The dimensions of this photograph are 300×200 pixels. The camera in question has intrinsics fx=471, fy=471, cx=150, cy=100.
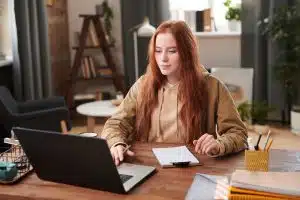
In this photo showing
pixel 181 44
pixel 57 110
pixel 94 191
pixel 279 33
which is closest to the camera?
pixel 94 191

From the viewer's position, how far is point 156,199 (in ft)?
4.09

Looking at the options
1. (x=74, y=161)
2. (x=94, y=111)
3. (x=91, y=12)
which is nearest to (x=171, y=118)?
(x=74, y=161)

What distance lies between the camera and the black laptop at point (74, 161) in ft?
4.06

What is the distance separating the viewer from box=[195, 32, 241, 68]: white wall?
489cm

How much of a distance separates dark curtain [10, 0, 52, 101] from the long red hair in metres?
2.47

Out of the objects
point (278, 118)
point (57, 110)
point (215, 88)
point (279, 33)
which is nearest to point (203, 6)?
point (279, 33)

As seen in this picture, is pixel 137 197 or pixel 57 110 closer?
pixel 137 197

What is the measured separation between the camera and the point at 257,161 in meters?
1.40

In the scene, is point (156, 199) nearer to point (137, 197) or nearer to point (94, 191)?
point (137, 197)

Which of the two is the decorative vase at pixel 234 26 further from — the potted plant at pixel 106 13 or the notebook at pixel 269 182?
the notebook at pixel 269 182

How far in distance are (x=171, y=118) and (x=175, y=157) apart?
347 millimetres

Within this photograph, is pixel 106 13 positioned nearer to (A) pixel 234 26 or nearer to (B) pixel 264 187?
(A) pixel 234 26

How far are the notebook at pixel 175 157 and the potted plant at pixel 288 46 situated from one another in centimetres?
294

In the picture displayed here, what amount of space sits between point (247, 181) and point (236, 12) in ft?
12.1
